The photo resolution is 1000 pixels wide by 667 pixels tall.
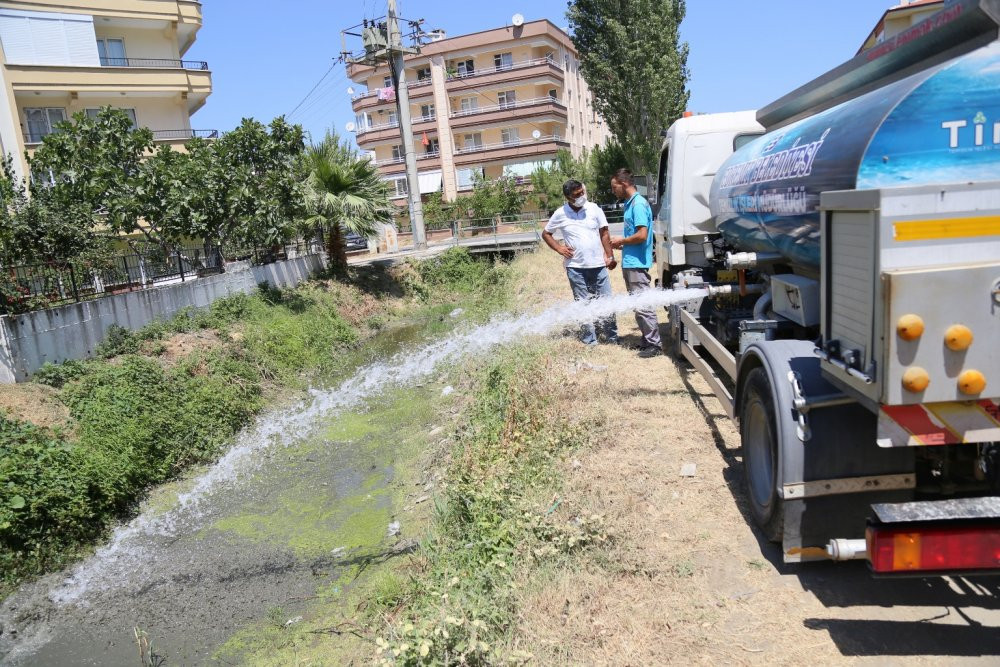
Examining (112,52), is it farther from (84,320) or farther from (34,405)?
(34,405)

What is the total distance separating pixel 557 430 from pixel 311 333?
404 inches

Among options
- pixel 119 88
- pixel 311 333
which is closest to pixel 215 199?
pixel 311 333

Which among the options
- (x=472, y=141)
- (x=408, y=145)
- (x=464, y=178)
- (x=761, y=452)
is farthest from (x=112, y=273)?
(x=472, y=141)

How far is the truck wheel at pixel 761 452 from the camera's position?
11.9 feet

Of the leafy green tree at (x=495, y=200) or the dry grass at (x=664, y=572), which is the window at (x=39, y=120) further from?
the dry grass at (x=664, y=572)

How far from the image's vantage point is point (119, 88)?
27.6 metres

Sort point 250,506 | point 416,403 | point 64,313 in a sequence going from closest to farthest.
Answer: point 250,506 < point 64,313 < point 416,403

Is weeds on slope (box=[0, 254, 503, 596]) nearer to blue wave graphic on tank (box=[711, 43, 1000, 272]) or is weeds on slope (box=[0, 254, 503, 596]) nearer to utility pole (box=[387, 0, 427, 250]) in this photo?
blue wave graphic on tank (box=[711, 43, 1000, 272])

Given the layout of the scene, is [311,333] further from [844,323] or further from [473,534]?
[844,323]

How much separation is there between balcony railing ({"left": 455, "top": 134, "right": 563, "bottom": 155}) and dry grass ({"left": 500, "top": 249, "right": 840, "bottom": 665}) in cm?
4442

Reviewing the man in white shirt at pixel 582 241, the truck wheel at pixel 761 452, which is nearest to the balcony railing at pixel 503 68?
the man in white shirt at pixel 582 241

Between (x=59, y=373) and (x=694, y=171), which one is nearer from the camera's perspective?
(x=694, y=171)

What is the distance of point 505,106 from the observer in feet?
160

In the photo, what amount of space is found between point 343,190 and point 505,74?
3345cm
